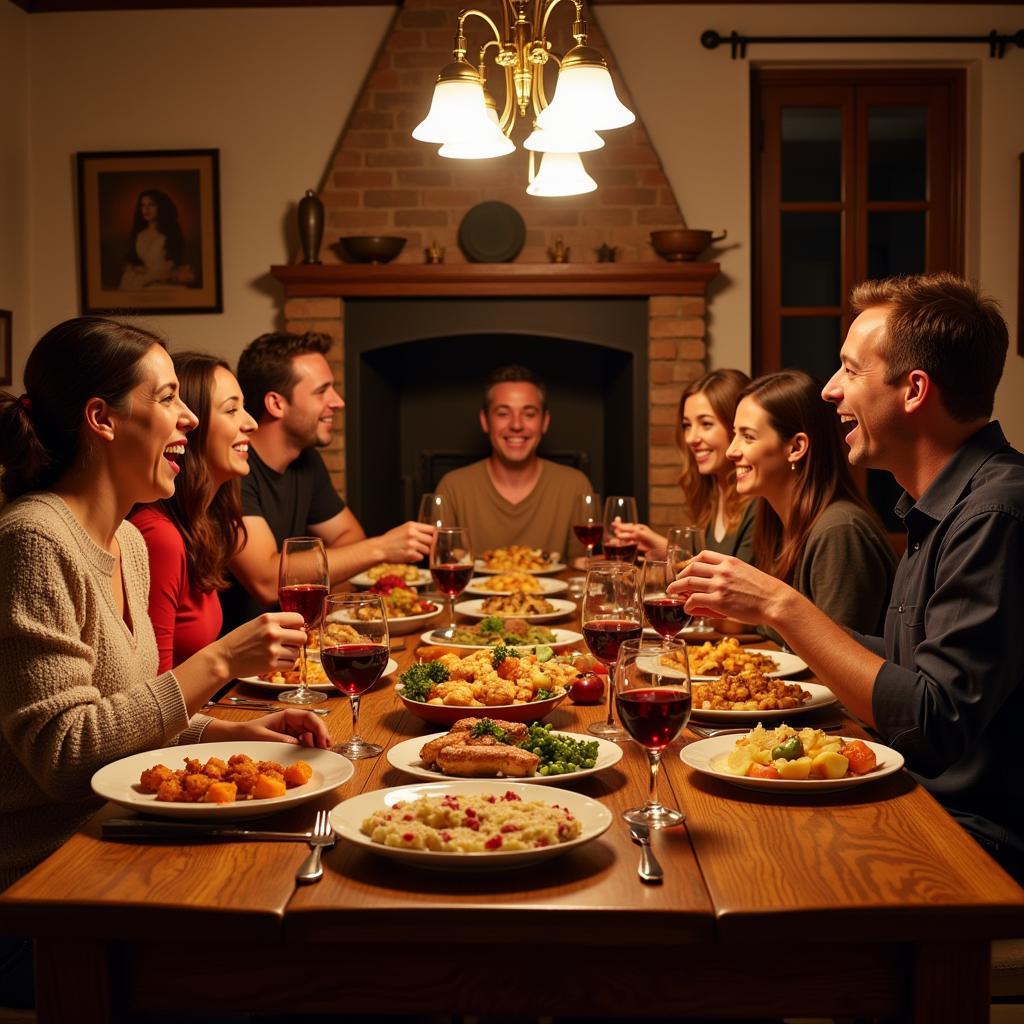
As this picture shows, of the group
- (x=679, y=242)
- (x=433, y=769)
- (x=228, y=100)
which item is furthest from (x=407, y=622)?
(x=228, y=100)

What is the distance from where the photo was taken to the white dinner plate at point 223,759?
1.20 metres

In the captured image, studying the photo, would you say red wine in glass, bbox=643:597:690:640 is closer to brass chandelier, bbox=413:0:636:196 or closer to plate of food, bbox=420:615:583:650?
plate of food, bbox=420:615:583:650

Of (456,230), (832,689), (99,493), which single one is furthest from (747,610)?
(456,230)

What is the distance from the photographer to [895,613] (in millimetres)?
1818

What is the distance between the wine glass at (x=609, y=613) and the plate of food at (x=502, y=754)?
0.56 feet

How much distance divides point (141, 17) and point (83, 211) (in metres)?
0.84

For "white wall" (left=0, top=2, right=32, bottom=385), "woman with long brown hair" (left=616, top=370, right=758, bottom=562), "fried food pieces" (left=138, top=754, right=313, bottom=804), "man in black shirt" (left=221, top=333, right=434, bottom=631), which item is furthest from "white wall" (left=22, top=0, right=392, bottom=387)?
"fried food pieces" (left=138, top=754, right=313, bottom=804)

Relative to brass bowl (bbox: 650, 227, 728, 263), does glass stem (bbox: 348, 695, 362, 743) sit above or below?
below

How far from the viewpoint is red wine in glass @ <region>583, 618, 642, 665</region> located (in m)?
1.58

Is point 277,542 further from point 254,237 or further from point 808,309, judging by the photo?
point 808,309

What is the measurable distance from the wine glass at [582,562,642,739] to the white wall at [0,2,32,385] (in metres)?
3.80

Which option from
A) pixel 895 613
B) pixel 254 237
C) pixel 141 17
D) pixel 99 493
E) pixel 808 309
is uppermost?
pixel 141 17

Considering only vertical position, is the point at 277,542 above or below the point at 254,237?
below

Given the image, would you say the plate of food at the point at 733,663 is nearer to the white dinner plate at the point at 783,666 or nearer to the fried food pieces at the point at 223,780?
the white dinner plate at the point at 783,666
